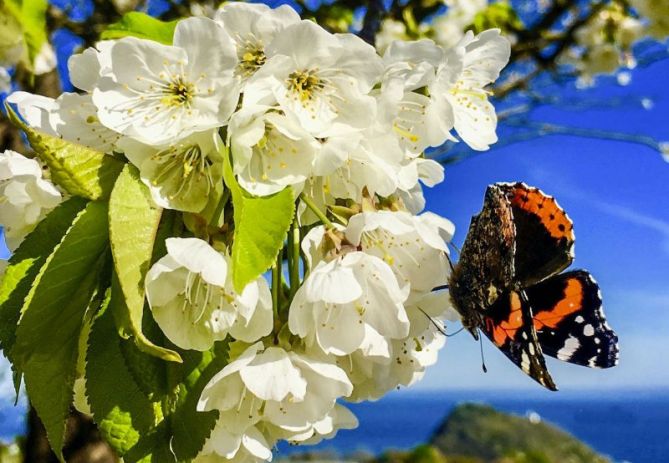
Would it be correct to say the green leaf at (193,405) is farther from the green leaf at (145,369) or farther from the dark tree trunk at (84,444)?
the dark tree trunk at (84,444)

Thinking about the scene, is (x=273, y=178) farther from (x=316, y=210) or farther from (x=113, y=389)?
(x=113, y=389)

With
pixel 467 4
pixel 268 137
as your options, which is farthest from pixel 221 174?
pixel 467 4

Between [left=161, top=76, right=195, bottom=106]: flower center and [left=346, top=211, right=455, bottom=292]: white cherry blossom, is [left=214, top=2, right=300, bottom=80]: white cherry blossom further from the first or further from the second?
[left=346, top=211, right=455, bottom=292]: white cherry blossom

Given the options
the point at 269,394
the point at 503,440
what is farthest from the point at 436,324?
the point at 503,440

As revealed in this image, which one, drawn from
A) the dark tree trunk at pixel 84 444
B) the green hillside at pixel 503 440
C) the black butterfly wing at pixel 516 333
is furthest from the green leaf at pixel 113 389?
the green hillside at pixel 503 440

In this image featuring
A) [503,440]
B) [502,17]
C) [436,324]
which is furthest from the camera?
[503,440]

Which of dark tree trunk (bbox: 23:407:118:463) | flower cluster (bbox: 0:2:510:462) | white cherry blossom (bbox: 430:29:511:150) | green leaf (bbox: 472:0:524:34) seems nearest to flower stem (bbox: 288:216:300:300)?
flower cluster (bbox: 0:2:510:462)
